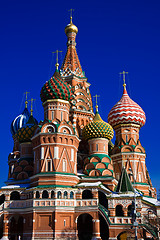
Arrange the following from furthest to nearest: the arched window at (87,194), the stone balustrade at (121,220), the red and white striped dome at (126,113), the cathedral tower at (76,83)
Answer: the red and white striped dome at (126,113)
the cathedral tower at (76,83)
the arched window at (87,194)
the stone balustrade at (121,220)

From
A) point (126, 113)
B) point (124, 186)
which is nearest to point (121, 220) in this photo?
point (124, 186)

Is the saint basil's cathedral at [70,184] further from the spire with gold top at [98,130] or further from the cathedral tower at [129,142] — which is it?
the cathedral tower at [129,142]

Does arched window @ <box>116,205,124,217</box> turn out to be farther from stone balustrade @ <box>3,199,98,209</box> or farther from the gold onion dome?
the gold onion dome

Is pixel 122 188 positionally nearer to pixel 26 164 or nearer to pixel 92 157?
pixel 92 157

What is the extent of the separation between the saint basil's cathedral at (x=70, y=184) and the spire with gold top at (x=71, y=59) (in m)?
3.71

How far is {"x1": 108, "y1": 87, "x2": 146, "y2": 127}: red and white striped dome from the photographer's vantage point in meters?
35.0

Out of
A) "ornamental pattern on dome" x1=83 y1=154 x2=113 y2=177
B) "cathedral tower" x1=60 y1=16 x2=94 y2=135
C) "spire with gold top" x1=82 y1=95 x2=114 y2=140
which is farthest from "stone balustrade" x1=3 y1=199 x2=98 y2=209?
"cathedral tower" x1=60 y1=16 x2=94 y2=135

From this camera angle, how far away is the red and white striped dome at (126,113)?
1379 inches

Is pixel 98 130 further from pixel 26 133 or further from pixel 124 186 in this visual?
pixel 26 133

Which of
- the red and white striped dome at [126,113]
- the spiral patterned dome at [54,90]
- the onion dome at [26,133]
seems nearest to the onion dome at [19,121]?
the onion dome at [26,133]

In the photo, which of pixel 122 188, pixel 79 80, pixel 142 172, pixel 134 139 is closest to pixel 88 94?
pixel 79 80

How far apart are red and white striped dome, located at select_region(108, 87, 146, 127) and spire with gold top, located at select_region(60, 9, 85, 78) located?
5461 mm

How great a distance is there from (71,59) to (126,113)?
30.3ft

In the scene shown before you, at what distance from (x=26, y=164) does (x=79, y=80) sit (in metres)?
11.5
